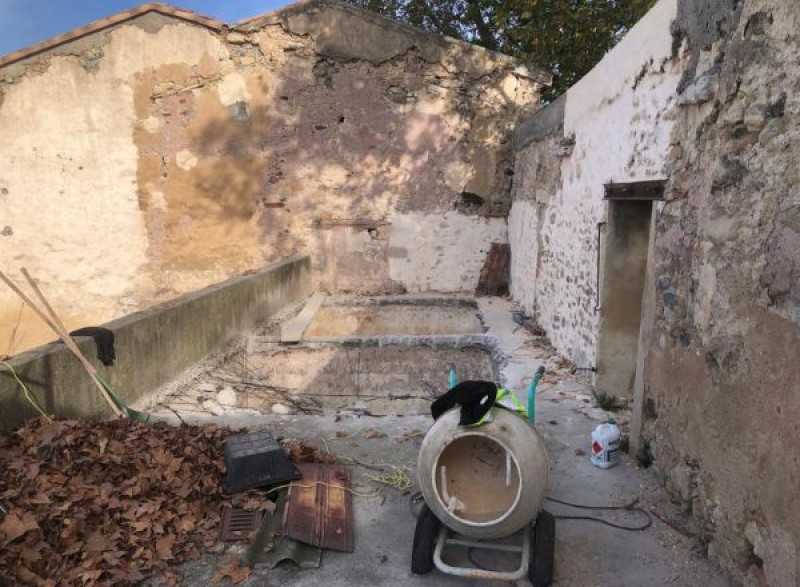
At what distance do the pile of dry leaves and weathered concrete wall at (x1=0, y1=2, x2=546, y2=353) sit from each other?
7.91m

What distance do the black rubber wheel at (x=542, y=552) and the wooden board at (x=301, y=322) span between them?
17.0 ft

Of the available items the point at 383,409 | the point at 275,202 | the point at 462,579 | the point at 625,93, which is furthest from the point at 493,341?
the point at 275,202

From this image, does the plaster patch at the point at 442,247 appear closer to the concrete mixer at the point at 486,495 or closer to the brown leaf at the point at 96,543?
the concrete mixer at the point at 486,495

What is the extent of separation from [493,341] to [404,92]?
5.84 metres

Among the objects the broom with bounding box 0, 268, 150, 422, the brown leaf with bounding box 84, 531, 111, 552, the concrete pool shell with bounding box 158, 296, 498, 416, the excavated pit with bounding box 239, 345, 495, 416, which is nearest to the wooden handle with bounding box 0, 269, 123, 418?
the broom with bounding box 0, 268, 150, 422

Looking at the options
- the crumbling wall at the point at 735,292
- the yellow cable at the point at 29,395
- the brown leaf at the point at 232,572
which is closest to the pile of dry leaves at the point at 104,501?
the yellow cable at the point at 29,395

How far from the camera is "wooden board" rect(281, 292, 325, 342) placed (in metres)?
7.76

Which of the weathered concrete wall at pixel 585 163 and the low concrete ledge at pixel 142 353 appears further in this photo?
the weathered concrete wall at pixel 585 163

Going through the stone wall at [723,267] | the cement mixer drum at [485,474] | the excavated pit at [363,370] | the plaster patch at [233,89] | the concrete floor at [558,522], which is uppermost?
the plaster patch at [233,89]

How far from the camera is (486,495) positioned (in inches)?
121

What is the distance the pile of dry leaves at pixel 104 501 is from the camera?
2.80 metres

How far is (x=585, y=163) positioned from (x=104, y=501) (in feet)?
18.3

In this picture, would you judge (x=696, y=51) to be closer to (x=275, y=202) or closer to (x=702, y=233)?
(x=702, y=233)

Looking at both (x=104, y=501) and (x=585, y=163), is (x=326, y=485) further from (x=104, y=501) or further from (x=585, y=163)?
Answer: (x=585, y=163)
